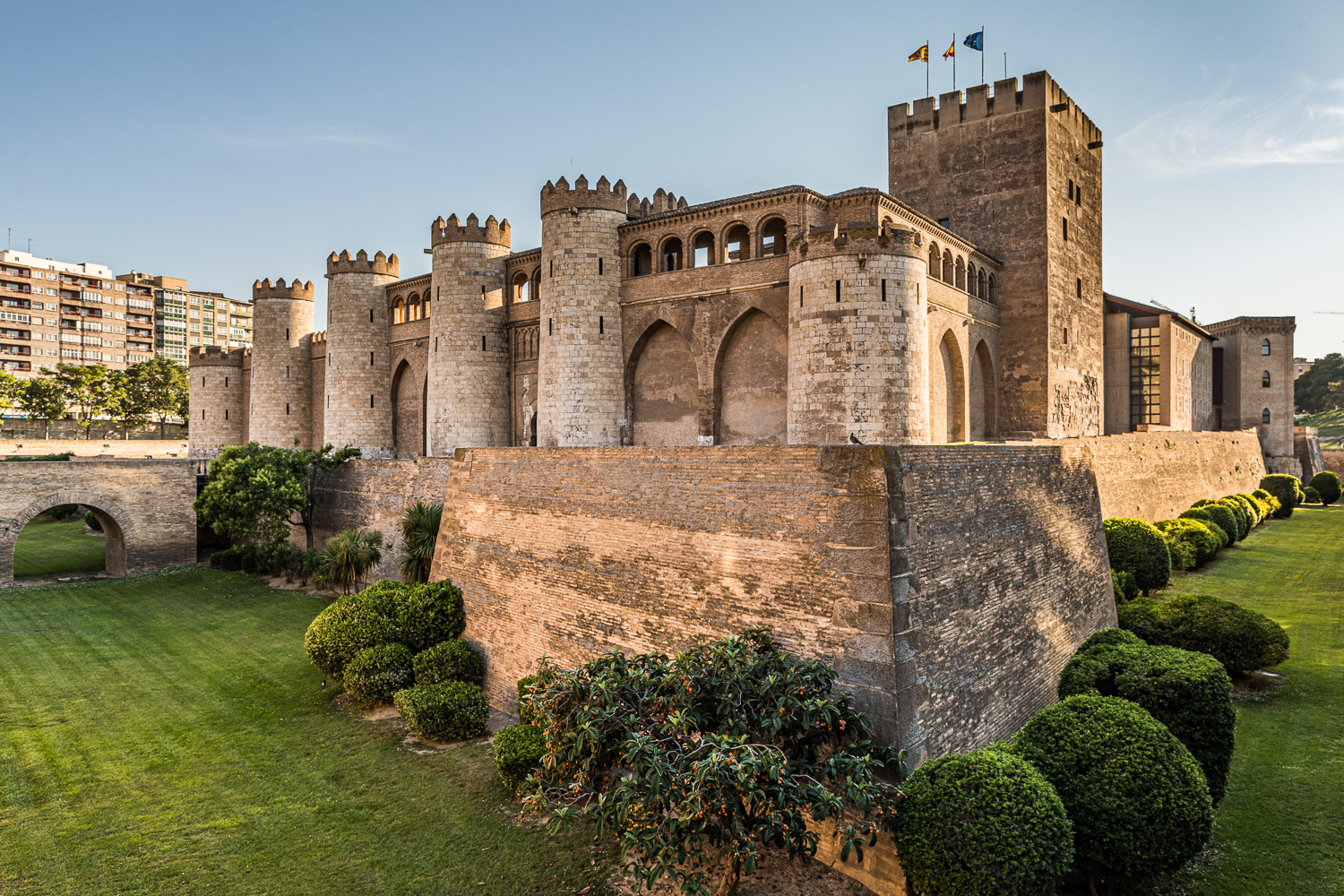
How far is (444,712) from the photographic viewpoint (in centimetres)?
1272

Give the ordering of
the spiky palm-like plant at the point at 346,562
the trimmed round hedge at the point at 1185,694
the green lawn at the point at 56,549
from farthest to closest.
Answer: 1. the green lawn at the point at 56,549
2. the spiky palm-like plant at the point at 346,562
3. the trimmed round hedge at the point at 1185,694

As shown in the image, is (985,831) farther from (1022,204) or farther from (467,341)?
(1022,204)

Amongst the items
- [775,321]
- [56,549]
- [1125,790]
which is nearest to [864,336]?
[775,321]

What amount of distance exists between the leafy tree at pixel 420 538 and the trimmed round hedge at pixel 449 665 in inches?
173

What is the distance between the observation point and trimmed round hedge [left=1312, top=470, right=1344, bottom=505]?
41250 millimetres

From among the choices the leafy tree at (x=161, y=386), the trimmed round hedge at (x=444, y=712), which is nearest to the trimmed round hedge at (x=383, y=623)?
the trimmed round hedge at (x=444, y=712)

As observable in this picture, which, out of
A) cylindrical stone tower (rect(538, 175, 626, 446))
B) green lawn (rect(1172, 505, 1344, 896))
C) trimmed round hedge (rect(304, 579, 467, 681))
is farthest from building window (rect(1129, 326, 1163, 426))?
trimmed round hedge (rect(304, 579, 467, 681))

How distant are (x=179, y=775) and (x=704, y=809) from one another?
9.07 m

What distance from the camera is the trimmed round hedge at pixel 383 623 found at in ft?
48.0

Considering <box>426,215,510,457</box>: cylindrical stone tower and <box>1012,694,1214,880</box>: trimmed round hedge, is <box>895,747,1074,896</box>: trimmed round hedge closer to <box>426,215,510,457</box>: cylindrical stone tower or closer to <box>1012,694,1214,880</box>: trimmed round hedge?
<box>1012,694,1214,880</box>: trimmed round hedge

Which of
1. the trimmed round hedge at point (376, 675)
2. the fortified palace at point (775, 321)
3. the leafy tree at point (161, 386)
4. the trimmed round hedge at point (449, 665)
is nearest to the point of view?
the trimmed round hedge at point (376, 675)

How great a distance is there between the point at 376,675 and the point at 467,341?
15.8 meters

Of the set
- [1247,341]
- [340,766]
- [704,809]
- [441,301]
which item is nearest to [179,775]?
[340,766]

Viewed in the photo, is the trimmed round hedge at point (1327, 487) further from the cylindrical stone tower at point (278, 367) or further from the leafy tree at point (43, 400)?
the leafy tree at point (43, 400)
